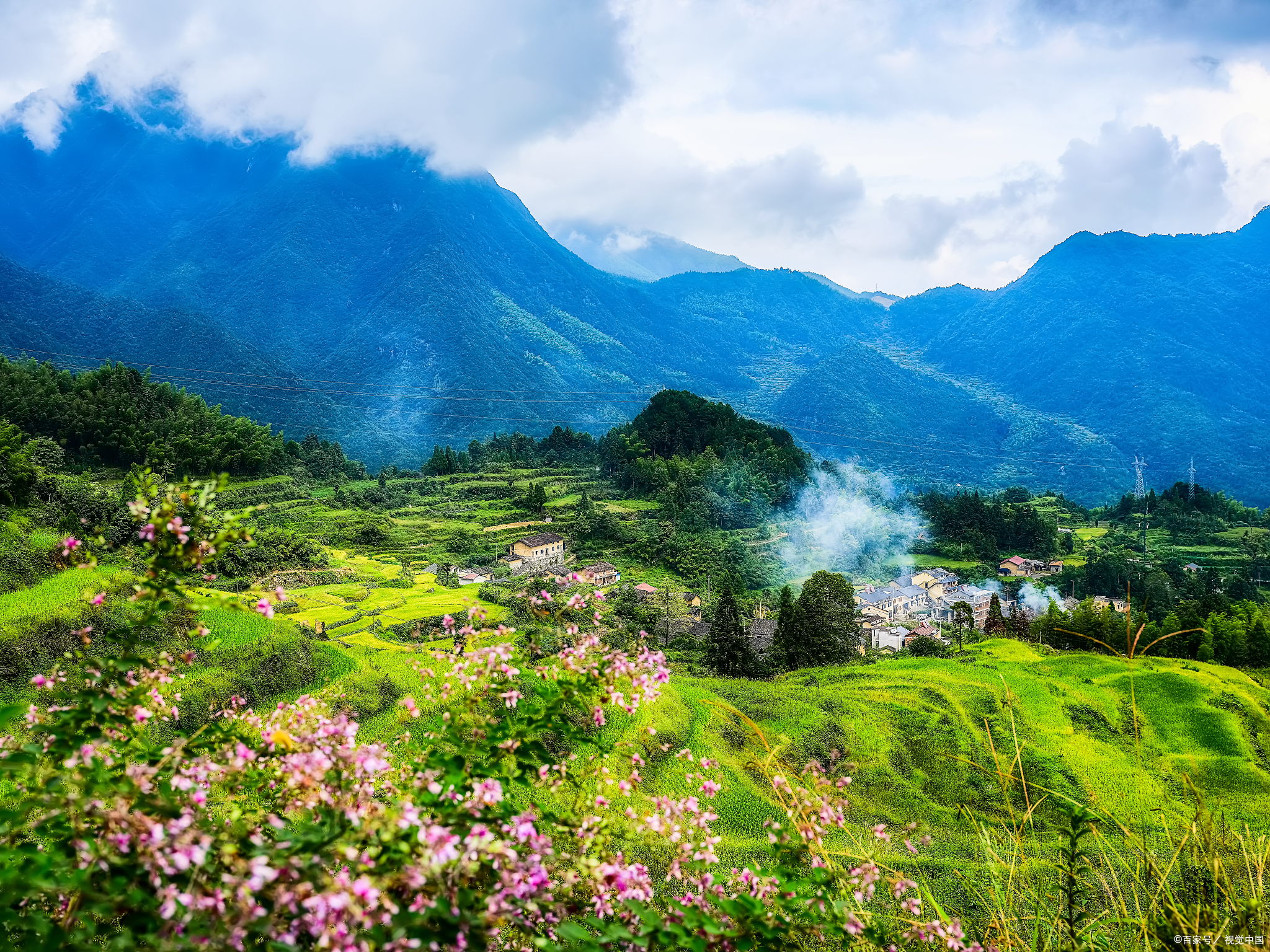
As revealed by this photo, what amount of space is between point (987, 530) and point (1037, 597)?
10.5 metres

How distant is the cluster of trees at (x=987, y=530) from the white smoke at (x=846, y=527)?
171 centimetres

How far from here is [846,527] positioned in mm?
44406

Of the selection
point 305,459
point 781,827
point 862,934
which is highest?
point 305,459

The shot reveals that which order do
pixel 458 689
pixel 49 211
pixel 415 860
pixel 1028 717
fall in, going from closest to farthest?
pixel 415 860
pixel 458 689
pixel 1028 717
pixel 49 211

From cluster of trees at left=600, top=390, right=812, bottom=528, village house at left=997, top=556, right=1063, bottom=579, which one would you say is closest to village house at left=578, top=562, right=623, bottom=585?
cluster of trees at left=600, top=390, right=812, bottom=528

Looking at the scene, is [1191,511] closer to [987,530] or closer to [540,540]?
[987,530]

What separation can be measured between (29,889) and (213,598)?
890 millimetres

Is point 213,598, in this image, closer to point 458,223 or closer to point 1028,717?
point 1028,717

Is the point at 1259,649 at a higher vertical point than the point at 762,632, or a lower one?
lower

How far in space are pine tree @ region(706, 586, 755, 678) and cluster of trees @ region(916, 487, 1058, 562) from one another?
3219 centimetres

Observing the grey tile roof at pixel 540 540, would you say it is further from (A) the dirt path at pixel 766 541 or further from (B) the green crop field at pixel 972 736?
(B) the green crop field at pixel 972 736

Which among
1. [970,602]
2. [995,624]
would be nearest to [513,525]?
[995,624]

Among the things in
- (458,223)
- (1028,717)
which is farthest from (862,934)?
(458,223)

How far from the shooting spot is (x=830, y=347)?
499ft
